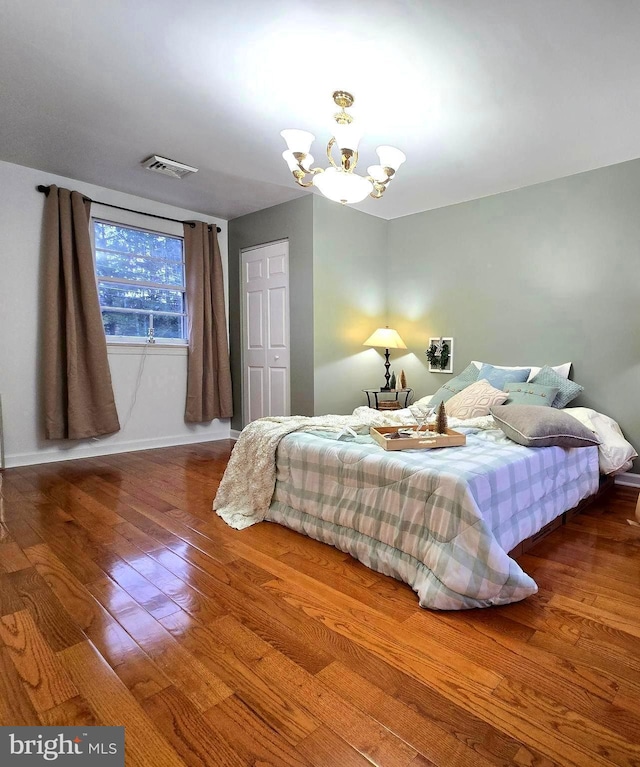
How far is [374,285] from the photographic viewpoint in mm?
4762

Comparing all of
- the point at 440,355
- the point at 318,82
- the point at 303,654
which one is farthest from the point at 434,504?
the point at 440,355

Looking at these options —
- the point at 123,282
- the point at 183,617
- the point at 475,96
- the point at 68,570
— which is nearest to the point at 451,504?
the point at 183,617

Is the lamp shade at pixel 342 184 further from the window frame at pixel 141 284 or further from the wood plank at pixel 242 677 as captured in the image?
the window frame at pixel 141 284

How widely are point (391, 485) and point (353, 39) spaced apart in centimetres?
210

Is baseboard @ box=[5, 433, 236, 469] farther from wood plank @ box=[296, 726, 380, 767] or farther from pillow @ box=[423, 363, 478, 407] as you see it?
wood plank @ box=[296, 726, 380, 767]

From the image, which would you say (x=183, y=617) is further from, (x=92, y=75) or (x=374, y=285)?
(x=374, y=285)

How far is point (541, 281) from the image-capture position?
375 cm

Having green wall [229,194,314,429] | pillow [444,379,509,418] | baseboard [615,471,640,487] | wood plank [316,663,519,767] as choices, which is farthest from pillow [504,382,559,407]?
wood plank [316,663,519,767]

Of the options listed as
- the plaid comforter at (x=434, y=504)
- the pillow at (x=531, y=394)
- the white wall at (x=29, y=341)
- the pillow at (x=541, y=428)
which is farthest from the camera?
the white wall at (x=29, y=341)

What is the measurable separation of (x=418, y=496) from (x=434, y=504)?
0.08 metres

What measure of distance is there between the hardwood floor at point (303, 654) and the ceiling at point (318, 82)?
8.17ft

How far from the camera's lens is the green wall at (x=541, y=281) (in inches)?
131

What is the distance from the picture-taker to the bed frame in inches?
78.7

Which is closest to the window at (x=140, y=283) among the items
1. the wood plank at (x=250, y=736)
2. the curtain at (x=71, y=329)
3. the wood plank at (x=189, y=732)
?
the curtain at (x=71, y=329)
